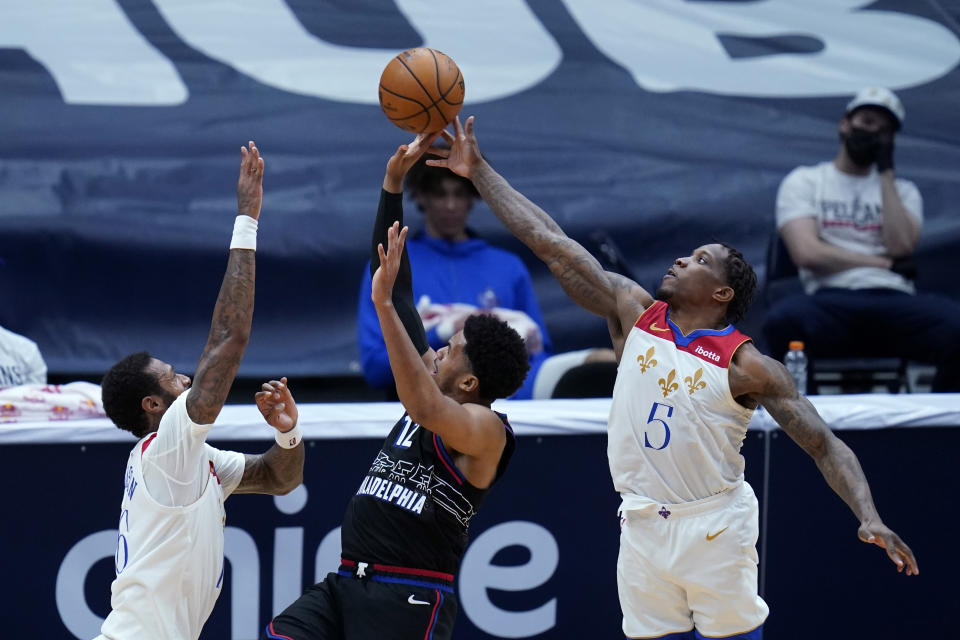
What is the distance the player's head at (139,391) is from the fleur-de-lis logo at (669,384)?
65.7 inches

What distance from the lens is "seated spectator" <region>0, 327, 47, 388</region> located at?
18.8 feet

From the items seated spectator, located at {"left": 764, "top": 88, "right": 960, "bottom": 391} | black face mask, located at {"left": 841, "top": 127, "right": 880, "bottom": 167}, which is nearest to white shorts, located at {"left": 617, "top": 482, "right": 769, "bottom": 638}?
seated spectator, located at {"left": 764, "top": 88, "right": 960, "bottom": 391}

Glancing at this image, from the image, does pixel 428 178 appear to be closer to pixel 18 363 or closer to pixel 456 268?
pixel 456 268

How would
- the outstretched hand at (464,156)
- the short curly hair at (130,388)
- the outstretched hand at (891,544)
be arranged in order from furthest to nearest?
the outstretched hand at (464,156), the short curly hair at (130,388), the outstretched hand at (891,544)

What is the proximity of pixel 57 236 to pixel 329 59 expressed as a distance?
5.91 ft

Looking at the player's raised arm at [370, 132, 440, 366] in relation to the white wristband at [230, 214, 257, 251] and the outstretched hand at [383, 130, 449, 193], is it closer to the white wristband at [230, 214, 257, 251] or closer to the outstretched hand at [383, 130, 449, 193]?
the outstretched hand at [383, 130, 449, 193]

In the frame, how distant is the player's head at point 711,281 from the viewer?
453cm

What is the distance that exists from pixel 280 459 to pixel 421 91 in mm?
1431

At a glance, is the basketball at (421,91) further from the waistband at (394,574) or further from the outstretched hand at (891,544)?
the outstretched hand at (891,544)

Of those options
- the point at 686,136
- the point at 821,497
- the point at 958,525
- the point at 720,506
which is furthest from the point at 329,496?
the point at 686,136

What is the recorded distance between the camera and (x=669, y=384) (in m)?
4.38

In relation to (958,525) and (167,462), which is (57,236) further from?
(958,525)

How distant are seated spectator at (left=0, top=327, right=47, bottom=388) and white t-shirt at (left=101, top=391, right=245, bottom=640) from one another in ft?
6.04

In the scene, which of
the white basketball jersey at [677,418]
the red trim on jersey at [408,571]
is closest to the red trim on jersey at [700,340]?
the white basketball jersey at [677,418]
